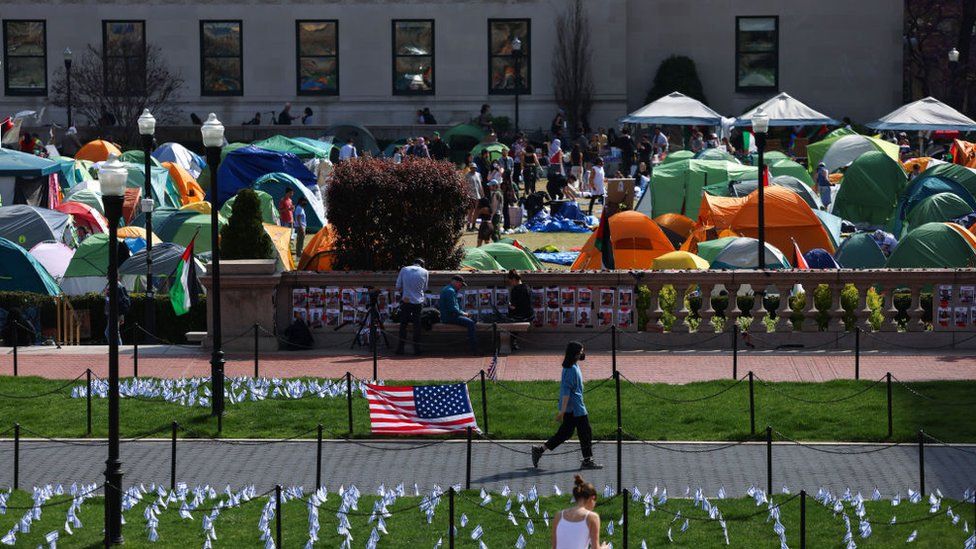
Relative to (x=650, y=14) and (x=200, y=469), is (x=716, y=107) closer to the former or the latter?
(x=650, y=14)

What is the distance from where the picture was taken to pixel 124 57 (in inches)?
2454

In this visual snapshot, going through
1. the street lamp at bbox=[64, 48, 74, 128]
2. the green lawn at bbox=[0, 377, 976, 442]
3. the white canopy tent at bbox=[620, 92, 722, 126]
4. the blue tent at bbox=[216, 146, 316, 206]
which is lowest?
the green lawn at bbox=[0, 377, 976, 442]

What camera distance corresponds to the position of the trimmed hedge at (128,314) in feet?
88.7

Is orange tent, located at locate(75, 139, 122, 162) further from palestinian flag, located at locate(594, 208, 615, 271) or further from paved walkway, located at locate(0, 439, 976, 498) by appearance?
paved walkway, located at locate(0, 439, 976, 498)

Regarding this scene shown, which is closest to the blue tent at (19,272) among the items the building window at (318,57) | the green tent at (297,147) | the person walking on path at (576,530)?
the person walking on path at (576,530)

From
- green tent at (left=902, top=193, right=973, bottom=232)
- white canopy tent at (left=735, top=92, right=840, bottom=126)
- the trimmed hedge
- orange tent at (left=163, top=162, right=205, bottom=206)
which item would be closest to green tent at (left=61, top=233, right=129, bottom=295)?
the trimmed hedge

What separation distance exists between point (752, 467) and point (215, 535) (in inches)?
221

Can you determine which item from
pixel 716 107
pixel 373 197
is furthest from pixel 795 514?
pixel 716 107

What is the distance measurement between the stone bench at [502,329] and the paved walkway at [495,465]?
5.12 meters

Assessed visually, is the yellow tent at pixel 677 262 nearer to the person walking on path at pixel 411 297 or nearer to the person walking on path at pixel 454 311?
the person walking on path at pixel 454 311

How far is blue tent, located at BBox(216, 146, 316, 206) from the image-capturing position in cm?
4628

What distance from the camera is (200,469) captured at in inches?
682

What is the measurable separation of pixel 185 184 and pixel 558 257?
1375cm

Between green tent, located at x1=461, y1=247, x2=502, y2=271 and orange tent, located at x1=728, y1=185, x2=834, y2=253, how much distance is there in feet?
21.5
